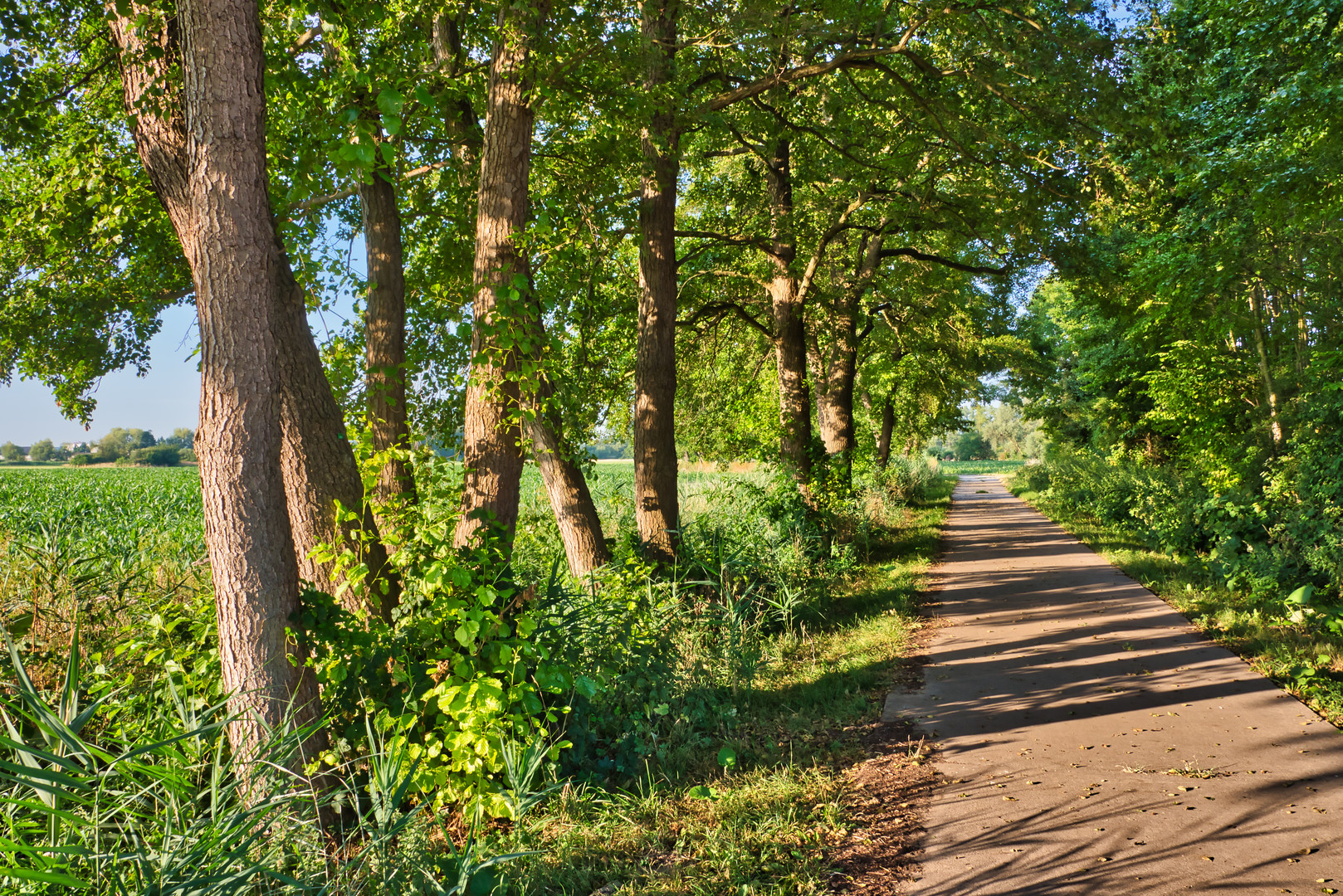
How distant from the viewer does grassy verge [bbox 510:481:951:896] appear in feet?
11.6

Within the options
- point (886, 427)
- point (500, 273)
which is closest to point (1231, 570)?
point (500, 273)

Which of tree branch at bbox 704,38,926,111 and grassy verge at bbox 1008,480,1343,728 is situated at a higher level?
tree branch at bbox 704,38,926,111

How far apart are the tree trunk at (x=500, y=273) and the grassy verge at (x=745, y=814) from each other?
1.97m

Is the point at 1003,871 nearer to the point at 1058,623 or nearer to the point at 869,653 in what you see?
the point at 869,653

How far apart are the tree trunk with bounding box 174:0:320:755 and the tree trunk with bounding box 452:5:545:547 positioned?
1407 mm

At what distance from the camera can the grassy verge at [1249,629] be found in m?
6.02

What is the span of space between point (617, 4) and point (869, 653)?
714cm

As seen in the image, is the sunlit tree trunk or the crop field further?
the crop field

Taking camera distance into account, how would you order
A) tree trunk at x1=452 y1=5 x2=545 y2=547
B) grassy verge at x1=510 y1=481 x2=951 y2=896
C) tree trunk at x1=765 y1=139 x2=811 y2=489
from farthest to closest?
tree trunk at x1=765 y1=139 x2=811 y2=489 < tree trunk at x1=452 y1=5 x2=545 y2=547 < grassy verge at x1=510 y1=481 x2=951 y2=896

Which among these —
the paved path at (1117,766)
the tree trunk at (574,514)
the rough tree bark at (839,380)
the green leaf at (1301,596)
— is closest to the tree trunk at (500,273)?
the tree trunk at (574,514)

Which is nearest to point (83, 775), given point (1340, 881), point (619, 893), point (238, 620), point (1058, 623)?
point (238, 620)

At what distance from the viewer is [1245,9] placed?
10.3 metres

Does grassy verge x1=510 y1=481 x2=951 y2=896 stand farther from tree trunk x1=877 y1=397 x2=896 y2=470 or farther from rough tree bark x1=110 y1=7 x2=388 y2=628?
tree trunk x1=877 y1=397 x2=896 y2=470

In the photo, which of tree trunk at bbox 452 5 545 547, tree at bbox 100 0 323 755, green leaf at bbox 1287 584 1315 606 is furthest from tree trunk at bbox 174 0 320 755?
green leaf at bbox 1287 584 1315 606
